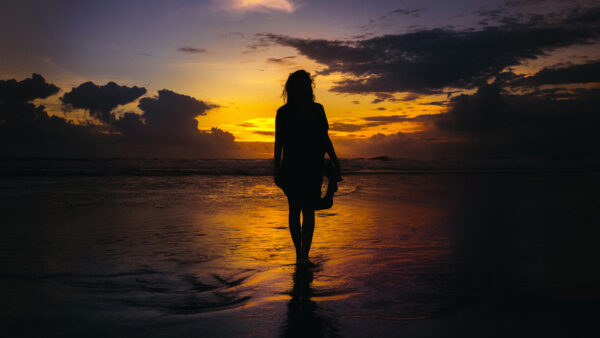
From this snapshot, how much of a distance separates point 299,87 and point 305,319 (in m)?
2.47

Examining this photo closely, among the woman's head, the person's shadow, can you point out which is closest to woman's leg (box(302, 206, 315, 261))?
the person's shadow

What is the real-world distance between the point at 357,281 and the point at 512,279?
141cm

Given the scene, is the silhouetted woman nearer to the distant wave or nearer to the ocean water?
the ocean water

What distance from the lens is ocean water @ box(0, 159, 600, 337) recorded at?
2.55m

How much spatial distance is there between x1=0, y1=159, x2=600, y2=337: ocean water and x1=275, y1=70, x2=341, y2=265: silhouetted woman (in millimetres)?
655

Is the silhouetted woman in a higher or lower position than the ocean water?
higher

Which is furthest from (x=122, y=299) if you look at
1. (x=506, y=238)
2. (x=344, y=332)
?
(x=506, y=238)

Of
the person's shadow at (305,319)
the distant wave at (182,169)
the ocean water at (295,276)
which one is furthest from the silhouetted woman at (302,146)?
the distant wave at (182,169)

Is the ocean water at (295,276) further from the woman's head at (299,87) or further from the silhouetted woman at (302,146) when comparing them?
the woman's head at (299,87)

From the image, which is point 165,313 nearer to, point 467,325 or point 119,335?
point 119,335

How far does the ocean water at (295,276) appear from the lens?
101 inches

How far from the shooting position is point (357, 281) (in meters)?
3.55

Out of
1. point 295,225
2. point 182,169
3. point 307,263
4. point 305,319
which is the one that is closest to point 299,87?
point 295,225

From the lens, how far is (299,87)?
4.21 metres
